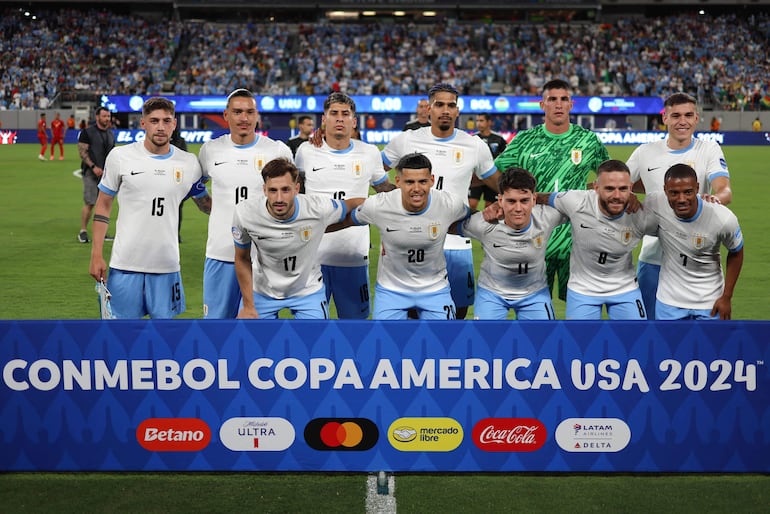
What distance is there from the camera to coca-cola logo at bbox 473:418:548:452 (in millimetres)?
5305

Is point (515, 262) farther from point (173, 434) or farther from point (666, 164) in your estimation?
point (173, 434)

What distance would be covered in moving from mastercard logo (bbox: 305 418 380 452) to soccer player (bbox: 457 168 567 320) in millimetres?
1490

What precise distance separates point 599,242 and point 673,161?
45.7 inches

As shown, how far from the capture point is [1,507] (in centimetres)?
491

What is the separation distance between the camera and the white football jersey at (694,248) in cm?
608

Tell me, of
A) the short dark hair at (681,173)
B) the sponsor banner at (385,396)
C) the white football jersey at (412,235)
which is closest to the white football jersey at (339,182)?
the white football jersey at (412,235)

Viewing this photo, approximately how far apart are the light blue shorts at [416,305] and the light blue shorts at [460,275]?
3.11ft

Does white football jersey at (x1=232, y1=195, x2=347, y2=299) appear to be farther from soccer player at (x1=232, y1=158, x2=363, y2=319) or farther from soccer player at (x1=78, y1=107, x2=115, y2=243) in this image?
soccer player at (x1=78, y1=107, x2=115, y2=243)

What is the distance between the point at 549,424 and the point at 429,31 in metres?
52.5

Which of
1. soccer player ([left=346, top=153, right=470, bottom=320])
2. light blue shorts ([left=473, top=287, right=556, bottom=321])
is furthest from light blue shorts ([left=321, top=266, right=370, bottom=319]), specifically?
light blue shorts ([left=473, top=287, right=556, bottom=321])

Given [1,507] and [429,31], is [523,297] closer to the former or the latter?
[1,507]

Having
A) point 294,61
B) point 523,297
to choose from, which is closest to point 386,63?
point 294,61

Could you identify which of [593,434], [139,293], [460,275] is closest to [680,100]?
[460,275]

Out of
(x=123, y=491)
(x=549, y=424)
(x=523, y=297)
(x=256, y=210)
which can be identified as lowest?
(x=123, y=491)
